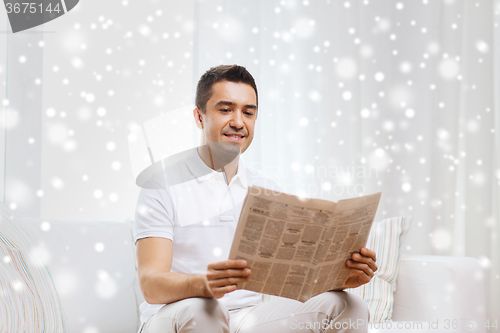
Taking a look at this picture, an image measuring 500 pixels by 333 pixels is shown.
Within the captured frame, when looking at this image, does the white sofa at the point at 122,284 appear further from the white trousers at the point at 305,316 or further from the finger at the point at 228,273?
the finger at the point at 228,273

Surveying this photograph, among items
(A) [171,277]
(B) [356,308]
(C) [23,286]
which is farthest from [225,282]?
(C) [23,286]

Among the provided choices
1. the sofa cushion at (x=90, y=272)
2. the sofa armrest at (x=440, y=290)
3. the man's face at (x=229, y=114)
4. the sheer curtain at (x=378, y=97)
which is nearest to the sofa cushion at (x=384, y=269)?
the sofa armrest at (x=440, y=290)

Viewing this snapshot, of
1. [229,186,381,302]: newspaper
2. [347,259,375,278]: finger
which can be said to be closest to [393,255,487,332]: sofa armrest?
[347,259,375,278]: finger

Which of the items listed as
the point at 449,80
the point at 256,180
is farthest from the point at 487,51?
the point at 256,180

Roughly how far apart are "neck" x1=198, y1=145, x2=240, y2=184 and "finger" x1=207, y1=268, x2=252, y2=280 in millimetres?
454

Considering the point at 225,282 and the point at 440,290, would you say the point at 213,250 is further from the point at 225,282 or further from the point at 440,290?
the point at 440,290

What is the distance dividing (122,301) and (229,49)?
130 centimetres

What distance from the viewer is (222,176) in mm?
1271

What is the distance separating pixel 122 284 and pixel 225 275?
0.70 metres

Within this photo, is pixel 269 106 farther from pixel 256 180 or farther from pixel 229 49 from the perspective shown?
pixel 256 180

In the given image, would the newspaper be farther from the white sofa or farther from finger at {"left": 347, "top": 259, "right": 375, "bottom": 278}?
the white sofa

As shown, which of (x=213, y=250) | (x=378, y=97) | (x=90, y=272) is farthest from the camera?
(x=378, y=97)

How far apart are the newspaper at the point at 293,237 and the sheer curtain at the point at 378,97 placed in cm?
123

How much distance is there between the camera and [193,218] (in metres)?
1.13
